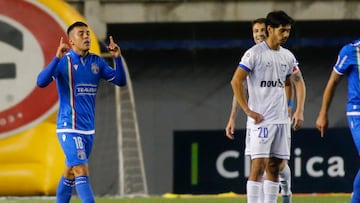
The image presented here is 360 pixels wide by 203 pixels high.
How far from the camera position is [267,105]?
1052cm

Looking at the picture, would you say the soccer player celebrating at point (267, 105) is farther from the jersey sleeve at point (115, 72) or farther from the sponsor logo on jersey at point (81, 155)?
the sponsor logo on jersey at point (81, 155)

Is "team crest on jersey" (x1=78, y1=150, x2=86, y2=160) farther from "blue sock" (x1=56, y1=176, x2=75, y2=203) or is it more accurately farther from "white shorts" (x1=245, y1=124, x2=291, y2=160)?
"white shorts" (x1=245, y1=124, x2=291, y2=160)

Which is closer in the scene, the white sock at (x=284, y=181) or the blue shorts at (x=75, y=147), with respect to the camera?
the blue shorts at (x=75, y=147)

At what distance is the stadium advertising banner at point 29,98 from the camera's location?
54.5ft

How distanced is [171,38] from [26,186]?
821cm

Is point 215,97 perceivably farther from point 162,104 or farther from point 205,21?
point 205,21

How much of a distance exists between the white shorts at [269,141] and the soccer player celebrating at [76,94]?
1.51 metres

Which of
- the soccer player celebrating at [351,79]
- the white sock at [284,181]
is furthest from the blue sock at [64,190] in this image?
the soccer player celebrating at [351,79]

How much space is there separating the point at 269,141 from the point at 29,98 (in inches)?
279

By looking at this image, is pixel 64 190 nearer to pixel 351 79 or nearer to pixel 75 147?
pixel 75 147

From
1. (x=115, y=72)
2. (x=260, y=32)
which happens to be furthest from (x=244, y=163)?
(x=115, y=72)

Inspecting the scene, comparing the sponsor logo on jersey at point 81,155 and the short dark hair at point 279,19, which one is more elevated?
the short dark hair at point 279,19

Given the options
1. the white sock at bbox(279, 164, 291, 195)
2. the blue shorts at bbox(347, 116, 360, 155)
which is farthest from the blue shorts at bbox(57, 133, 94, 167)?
the blue shorts at bbox(347, 116, 360, 155)

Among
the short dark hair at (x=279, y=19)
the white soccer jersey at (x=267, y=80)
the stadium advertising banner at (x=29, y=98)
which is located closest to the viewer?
the short dark hair at (x=279, y=19)
